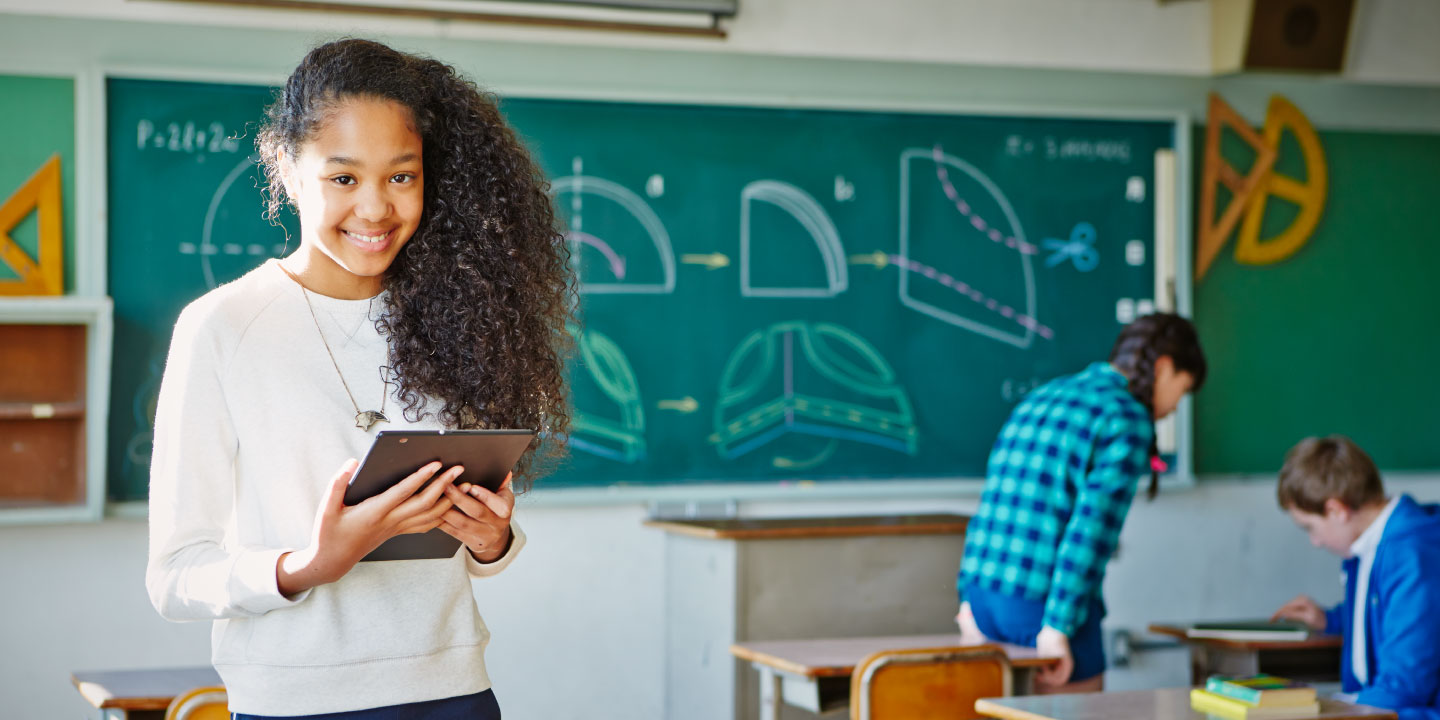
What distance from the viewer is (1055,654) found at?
9.51ft

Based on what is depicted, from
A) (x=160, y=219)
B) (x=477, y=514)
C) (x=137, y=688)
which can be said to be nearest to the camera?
(x=477, y=514)

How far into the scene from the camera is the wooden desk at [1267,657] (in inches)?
136

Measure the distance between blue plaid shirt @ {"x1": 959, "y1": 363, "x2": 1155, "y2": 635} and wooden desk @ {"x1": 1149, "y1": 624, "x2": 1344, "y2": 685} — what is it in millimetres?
623

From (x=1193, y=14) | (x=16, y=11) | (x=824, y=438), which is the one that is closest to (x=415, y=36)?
(x=16, y=11)

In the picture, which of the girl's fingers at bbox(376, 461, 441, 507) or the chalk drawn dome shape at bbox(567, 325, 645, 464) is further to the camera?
the chalk drawn dome shape at bbox(567, 325, 645, 464)

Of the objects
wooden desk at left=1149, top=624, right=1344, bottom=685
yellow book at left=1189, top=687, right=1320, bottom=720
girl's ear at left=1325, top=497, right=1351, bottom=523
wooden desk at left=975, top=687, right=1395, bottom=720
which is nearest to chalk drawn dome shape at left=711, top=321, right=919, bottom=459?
wooden desk at left=1149, top=624, right=1344, bottom=685

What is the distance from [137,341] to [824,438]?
6.59ft

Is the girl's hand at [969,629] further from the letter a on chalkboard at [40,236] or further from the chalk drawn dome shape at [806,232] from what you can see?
the letter a on chalkboard at [40,236]

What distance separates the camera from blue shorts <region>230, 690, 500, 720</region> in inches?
50.2

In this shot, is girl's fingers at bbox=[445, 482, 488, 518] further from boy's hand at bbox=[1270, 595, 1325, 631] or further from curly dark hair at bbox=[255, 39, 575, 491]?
boy's hand at bbox=[1270, 595, 1325, 631]

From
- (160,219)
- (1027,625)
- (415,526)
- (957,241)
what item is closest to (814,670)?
(1027,625)

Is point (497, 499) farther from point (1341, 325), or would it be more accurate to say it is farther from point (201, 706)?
point (1341, 325)

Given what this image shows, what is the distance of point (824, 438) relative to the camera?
4.29 meters

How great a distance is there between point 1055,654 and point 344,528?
2045mm
